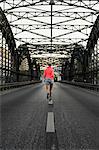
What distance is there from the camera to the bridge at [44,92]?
5539 millimetres

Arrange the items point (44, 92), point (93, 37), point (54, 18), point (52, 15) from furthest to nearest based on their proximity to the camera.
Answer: point (93, 37)
point (54, 18)
point (52, 15)
point (44, 92)

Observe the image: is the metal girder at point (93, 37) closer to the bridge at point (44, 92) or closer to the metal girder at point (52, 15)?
the bridge at point (44, 92)

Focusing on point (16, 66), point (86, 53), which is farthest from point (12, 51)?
point (86, 53)

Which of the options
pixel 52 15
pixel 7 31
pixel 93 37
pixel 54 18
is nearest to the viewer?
pixel 52 15

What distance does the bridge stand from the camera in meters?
5.54

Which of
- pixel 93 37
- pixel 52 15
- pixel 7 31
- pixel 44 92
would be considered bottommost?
pixel 44 92

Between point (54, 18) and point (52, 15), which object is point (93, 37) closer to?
point (54, 18)

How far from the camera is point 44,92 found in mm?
25797

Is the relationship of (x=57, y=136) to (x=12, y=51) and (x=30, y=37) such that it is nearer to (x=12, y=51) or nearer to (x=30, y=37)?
(x=30, y=37)

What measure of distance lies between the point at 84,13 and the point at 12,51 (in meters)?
20.0

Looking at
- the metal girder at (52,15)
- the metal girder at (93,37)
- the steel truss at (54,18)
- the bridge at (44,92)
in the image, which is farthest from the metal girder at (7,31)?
the metal girder at (93,37)

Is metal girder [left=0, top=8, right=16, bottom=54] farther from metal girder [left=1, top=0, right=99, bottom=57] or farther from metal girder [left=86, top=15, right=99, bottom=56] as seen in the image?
metal girder [left=86, top=15, right=99, bottom=56]

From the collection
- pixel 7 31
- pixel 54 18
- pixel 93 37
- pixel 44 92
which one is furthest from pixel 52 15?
pixel 93 37

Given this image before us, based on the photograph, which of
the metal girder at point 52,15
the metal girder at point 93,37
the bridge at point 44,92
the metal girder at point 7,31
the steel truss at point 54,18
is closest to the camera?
the bridge at point 44,92
